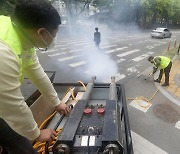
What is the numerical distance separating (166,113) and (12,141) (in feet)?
14.1

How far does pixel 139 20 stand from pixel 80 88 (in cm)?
3800

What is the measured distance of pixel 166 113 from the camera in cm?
491

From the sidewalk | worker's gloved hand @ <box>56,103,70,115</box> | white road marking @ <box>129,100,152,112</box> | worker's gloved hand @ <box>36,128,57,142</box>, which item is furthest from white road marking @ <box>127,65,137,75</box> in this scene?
worker's gloved hand @ <box>36,128,57,142</box>

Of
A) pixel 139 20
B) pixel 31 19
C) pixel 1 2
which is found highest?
pixel 1 2

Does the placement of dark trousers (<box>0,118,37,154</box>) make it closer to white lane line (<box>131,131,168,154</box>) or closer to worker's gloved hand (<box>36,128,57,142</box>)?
worker's gloved hand (<box>36,128,57,142</box>)

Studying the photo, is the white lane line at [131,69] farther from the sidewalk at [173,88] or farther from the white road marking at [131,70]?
the sidewalk at [173,88]

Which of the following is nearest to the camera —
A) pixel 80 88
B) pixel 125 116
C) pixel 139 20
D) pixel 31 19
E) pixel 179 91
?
pixel 31 19

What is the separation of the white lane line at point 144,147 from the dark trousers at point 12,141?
2492mm

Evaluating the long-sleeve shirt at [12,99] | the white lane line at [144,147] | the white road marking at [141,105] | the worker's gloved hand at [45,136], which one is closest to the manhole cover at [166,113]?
the white road marking at [141,105]

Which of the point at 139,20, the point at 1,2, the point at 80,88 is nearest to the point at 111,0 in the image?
the point at 139,20

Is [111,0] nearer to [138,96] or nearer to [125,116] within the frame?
[138,96]

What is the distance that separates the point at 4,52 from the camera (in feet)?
3.71

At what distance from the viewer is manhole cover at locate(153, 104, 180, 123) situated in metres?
4.63

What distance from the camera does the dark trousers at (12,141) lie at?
157 centimetres
